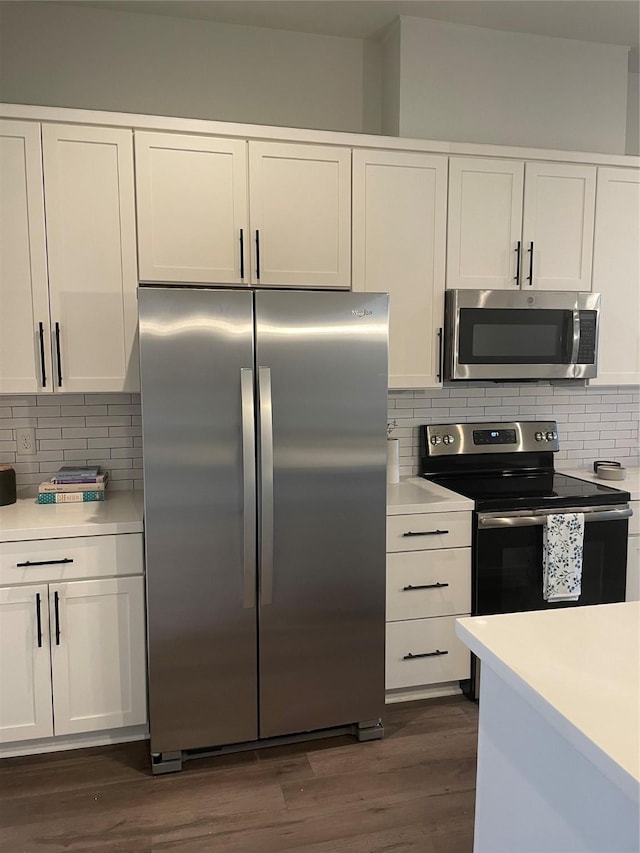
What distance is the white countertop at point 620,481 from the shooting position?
312 centimetres

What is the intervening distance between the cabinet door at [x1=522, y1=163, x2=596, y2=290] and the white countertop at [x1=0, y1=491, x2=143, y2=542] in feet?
6.84

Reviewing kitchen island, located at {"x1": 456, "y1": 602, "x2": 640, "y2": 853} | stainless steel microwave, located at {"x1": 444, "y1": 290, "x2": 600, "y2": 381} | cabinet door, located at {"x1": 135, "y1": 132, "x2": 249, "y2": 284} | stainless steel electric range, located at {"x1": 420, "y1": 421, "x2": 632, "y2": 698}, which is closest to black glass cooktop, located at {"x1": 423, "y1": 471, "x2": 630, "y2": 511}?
stainless steel electric range, located at {"x1": 420, "y1": 421, "x2": 632, "y2": 698}

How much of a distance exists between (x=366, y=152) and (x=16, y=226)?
1.47 metres

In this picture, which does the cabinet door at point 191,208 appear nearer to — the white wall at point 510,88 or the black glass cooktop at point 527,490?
the white wall at point 510,88

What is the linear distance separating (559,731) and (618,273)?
273cm

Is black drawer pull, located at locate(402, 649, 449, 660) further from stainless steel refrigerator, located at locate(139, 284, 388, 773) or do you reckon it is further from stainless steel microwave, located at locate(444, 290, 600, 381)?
stainless steel microwave, located at locate(444, 290, 600, 381)

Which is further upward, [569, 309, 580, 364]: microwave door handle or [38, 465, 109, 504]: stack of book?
[569, 309, 580, 364]: microwave door handle

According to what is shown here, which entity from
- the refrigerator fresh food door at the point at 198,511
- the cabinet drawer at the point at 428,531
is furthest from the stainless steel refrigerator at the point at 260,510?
the cabinet drawer at the point at 428,531

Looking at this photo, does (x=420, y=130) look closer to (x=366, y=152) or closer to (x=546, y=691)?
(x=366, y=152)

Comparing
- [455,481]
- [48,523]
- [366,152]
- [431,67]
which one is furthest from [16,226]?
[455,481]

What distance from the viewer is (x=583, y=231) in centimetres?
319

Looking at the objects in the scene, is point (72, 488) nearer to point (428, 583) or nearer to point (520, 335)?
point (428, 583)

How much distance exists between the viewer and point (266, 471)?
7.77 ft

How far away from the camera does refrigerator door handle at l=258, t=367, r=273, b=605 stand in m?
2.36
